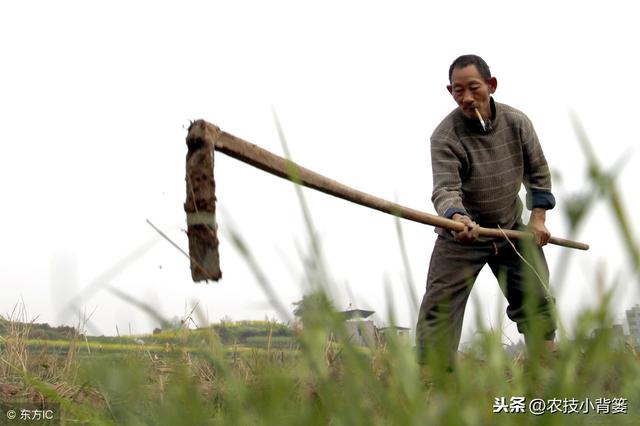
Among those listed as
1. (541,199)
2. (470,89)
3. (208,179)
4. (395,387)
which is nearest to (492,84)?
(470,89)

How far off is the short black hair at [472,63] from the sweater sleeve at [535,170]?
0.59 meters

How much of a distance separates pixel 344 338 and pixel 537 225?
4.20 m

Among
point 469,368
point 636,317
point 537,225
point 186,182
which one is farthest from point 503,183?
point 469,368

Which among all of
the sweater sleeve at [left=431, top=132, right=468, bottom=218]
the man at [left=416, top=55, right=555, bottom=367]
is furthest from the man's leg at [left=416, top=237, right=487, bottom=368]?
the sweater sleeve at [left=431, top=132, right=468, bottom=218]

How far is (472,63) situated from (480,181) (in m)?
0.77

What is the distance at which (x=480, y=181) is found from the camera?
477cm

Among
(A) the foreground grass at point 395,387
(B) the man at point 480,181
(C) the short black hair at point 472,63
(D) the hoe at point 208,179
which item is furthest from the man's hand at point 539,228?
(A) the foreground grass at point 395,387

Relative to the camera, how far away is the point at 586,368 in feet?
2.53

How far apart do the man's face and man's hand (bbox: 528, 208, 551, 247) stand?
76cm

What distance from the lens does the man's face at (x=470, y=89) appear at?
4406mm

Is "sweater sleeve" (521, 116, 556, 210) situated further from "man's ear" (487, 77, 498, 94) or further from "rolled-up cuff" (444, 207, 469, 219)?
"rolled-up cuff" (444, 207, 469, 219)

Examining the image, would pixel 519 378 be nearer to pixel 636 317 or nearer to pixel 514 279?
pixel 636 317

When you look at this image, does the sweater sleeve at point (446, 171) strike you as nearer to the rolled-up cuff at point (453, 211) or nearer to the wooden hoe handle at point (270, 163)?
the rolled-up cuff at point (453, 211)

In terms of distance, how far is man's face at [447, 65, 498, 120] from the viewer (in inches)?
173
